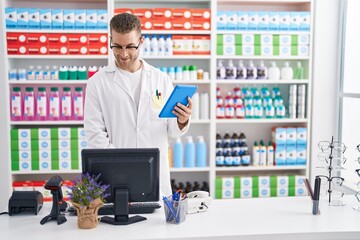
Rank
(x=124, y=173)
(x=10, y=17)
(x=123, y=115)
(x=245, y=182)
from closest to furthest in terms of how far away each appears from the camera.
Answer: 1. (x=124, y=173)
2. (x=123, y=115)
3. (x=10, y=17)
4. (x=245, y=182)

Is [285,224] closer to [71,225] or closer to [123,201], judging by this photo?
[123,201]

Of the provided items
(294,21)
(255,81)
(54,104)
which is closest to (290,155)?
(255,81)

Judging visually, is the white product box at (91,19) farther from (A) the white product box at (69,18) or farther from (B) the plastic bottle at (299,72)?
(B) the plastic bottle at (299,72)

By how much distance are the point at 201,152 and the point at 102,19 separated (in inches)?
61.2

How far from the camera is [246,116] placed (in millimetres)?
4320

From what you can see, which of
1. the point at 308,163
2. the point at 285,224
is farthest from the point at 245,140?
the point at 285,224

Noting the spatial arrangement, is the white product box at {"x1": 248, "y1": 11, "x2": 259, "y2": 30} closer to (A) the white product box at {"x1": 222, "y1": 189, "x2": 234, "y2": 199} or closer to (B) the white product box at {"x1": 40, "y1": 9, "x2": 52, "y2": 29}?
(A) the white product box at {"x1": 222, "y1": 189, "x2": 234, "y2": 199}

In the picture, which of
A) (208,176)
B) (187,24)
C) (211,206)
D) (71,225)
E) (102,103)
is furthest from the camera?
(208,176)

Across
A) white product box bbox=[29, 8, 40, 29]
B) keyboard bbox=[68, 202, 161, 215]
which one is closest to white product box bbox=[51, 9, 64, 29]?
white product box bbox=[29, 8, 40, 29]

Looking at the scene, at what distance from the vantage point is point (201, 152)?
4.30 metres

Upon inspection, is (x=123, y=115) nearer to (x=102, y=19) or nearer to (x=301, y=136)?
(x=102, y=19)

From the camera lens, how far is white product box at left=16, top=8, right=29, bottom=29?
13.1 feet

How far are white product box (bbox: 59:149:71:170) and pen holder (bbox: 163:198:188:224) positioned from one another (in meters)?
2.21

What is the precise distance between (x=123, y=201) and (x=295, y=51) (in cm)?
280
